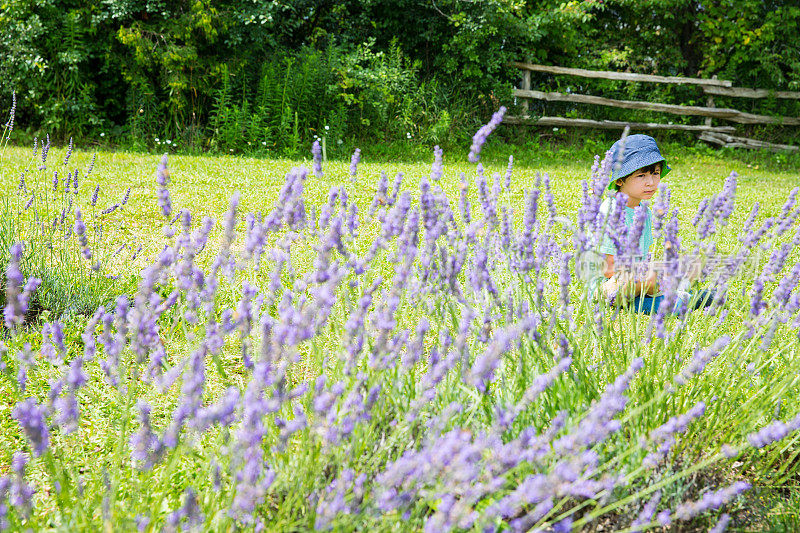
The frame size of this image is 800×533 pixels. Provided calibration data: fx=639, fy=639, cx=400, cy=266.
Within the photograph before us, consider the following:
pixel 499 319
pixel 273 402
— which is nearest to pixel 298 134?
pixel 499 319

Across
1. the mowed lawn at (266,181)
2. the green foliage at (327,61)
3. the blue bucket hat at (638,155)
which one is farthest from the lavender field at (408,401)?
the green foliage at (327,61)

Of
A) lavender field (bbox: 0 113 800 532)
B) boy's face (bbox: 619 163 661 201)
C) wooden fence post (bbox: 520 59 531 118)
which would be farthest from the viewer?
wooden fence post (bbox: 520 59 531 118)

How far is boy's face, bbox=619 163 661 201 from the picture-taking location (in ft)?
9.95

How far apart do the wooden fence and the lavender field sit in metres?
9.45

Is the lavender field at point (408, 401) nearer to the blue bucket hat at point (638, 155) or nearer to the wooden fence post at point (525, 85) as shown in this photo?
the blue bucket hat at point (638, 155)

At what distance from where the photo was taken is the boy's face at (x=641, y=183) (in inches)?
119

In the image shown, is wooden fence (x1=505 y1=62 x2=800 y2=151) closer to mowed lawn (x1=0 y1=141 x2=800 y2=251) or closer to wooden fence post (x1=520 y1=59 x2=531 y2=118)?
wooden fence post (x1=520 y1=59 x2=531 y2=118)

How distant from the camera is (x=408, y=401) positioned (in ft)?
5.25

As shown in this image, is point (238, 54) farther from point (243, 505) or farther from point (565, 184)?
point (243, 505)

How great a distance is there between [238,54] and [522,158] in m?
4.38

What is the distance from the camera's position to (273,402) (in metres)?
1.14

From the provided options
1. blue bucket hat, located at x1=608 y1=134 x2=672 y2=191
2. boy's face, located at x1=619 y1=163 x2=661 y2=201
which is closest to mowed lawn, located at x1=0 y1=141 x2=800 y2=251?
boy's face, located at x1=619 y1=163 x2=661 y2=201

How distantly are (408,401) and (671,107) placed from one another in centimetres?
1197

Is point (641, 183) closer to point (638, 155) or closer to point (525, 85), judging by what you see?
point (638, 155)
